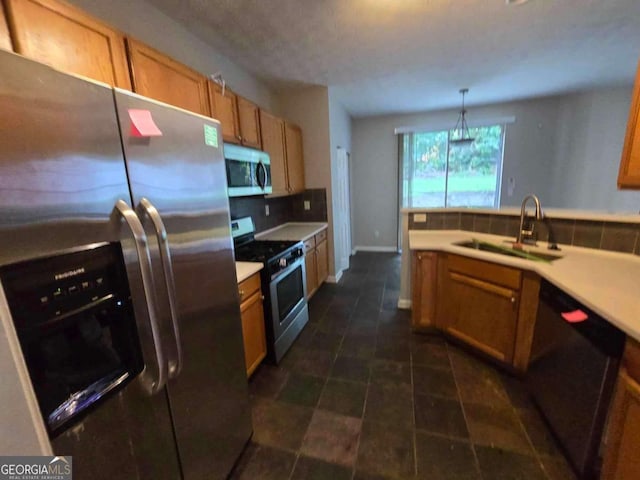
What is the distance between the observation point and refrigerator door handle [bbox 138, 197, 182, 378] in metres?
0.88

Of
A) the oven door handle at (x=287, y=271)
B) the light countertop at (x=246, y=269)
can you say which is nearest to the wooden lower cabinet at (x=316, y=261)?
the oven door handle at (x=287, y=271)

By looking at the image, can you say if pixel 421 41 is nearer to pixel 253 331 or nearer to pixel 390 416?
pixel 253 331

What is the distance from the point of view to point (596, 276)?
1.50 metres

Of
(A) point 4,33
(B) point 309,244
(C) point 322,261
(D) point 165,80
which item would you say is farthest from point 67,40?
(C) point 322,261

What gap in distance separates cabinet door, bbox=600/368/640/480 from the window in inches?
177

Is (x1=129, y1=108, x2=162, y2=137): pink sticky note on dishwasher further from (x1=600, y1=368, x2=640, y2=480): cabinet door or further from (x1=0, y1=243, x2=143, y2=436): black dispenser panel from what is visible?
(x1=600, y1=368, x2=640, y2=480): cabinet door

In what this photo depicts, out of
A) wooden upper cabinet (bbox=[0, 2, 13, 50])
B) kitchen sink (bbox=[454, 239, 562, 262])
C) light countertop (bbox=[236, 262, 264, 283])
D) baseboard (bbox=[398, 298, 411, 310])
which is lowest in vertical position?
baseboard (bbox=[398, 298, 411, 310])

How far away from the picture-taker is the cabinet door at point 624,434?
0.98 meters

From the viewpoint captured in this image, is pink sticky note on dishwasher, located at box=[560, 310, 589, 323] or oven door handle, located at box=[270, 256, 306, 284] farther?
oven door handle, located at box=[270, 256, 306, 284]

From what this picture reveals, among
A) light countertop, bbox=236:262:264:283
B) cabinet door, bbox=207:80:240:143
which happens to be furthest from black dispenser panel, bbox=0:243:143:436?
cabinet door, bbox=207:80:240:143

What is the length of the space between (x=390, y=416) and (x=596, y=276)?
4.67ft

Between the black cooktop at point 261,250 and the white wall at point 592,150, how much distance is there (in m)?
4.68

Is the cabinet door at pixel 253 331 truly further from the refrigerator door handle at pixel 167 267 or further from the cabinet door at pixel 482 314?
the cabinet door at pixel 482 314

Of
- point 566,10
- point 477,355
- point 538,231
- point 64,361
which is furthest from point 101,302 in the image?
point 566,10
